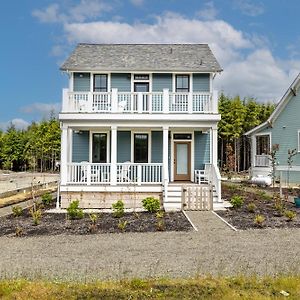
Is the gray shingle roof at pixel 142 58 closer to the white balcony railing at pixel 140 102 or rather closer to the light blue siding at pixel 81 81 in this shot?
the light blue siding at pixel 81 81

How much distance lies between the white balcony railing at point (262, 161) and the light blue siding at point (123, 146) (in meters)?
13.1

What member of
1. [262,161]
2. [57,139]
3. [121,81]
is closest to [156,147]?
[121,81]

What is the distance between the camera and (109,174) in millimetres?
17625

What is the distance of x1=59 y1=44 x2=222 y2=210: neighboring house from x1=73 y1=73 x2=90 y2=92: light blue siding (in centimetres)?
5

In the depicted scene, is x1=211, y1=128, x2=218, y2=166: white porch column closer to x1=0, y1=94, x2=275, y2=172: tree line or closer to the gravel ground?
the gravel ground

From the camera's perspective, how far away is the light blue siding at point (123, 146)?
67.2ft

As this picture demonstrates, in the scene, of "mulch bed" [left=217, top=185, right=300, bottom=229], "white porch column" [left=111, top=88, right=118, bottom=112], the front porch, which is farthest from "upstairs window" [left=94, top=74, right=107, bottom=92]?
"mulch bed" [left=217, top=185, right=300, bottom=229]

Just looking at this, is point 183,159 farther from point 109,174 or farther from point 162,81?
point 109,174

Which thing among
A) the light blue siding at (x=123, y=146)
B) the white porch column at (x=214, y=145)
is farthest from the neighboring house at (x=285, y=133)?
the light blue siding at (x=123, y=146)

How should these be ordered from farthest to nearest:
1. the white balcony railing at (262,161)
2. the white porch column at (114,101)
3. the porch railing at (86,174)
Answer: the white balcony railing at (262,161) < the white porch column at (114,101) < the porch railing at (86,174)

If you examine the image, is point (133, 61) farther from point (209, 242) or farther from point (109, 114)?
point (209, 242)

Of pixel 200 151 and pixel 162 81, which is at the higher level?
pixel 162 81

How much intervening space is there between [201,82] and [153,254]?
13848mm

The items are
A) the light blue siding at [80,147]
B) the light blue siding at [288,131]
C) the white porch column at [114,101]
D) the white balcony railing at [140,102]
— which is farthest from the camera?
the light blue siding at [288,131]
